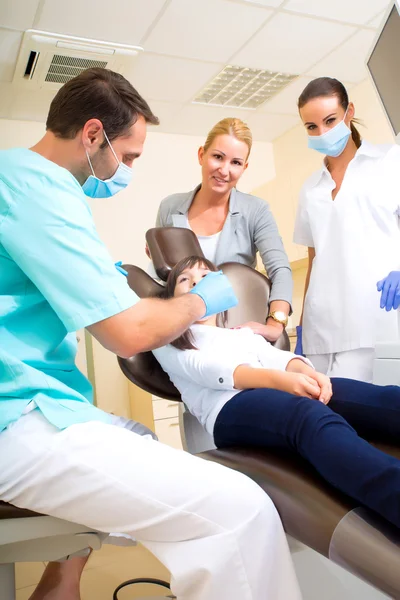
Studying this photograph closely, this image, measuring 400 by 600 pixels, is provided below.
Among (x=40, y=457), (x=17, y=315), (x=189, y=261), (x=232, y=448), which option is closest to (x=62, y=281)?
(x=17, y=315)

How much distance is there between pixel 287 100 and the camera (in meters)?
4.25

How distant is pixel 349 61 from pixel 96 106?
3218 millimetres

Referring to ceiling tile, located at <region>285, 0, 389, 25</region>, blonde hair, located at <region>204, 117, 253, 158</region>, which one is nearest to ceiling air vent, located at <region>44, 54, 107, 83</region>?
ceiling tile, located at <region>285, 0, 389, 25</region>

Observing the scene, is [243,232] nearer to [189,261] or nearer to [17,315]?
[189,261]

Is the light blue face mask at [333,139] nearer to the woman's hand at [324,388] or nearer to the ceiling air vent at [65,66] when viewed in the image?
the woman's hand at [324,388]

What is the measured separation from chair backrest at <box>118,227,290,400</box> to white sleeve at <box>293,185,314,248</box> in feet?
1.25

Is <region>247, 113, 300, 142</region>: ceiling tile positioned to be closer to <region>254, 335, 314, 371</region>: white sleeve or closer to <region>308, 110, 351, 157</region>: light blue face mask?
<region>308, 110, 351, 157</region>: light blue face mask

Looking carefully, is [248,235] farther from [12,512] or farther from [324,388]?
[12,512]

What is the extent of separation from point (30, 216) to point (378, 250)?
125 centimetres

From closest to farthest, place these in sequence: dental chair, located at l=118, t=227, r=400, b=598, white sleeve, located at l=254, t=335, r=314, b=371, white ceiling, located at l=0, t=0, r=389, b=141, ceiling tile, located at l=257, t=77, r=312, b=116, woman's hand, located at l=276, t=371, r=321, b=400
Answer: dental chair, located at l=118, t=227, r=400, b=598 < woman's hand, located at l=276, t=371, r=321, b=400 < white sleeve, located at l=254, t=335, r=314, b=371 < white ceiling, located at l=0, t=0, r=389, b=141 < ceiling tile, located at l=257, t=77, r=312, b=116

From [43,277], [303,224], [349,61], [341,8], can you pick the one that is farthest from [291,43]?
[43,277]

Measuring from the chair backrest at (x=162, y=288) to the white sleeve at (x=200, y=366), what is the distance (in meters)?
0.06

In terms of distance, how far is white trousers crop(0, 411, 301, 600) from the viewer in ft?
2.54

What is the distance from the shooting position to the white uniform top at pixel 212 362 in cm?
128
